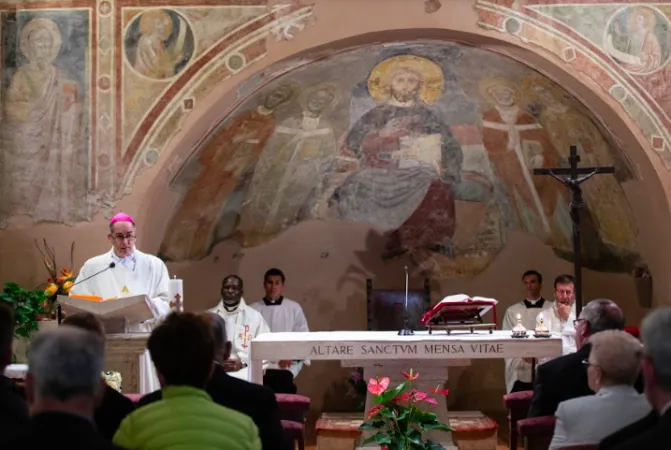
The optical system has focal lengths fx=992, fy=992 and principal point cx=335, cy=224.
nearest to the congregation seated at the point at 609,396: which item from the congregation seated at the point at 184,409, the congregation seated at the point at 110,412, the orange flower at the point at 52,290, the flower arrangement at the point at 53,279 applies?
the congregation seated at the point at 184,409

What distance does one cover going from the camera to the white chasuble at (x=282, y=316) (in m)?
11.2

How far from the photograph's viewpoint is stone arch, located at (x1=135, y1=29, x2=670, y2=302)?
10078mm

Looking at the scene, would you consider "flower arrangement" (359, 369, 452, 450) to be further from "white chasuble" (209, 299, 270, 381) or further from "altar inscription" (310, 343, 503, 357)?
"white chasuble" (209, 299, 270, 381)

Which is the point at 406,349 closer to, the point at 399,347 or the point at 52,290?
the point at 399,347

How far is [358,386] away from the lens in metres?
11.8

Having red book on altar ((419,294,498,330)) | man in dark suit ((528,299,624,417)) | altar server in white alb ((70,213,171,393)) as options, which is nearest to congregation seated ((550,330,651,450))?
man in dark suit ((528,299,624,417))

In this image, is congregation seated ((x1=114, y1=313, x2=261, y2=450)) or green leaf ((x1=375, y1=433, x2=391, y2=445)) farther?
green leaf ((x1=375, y1=433, x2=391, y2=445))

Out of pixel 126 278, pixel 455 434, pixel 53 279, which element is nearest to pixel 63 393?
pixel 126 278

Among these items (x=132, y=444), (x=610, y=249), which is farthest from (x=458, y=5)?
(x=132, y=444)

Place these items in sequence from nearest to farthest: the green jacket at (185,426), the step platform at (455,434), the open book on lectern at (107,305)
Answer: the green jacket at (185,426), the open book on lectern at (107,305), the step platform at (455,434)

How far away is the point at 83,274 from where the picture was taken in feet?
26.9

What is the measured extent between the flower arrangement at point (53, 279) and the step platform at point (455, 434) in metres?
3.25

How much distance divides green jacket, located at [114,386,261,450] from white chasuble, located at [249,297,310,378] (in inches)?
304

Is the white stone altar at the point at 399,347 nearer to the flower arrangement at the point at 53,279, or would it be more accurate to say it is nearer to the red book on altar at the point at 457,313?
the red book on altar at the point at 457,313
